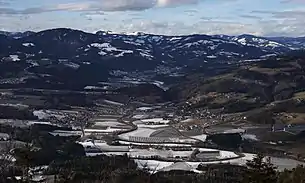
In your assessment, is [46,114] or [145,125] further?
[46,114]

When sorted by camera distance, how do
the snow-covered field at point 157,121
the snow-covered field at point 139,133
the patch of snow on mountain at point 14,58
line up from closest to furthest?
1. the snow-covered field at point 139,133
2. the snow-covered field at point 157,121
3. the patch of snow on mountain at point 14,58

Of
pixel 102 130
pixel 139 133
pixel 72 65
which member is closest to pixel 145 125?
pixel 139 133

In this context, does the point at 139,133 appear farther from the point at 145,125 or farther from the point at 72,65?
the point at 72,65

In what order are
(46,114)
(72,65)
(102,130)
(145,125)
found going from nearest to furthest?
(102,130), (145,125), (46,114), (72,65)

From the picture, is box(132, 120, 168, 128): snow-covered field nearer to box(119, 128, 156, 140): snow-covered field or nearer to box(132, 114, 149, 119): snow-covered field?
box(119, 128, 156, 140): snow-covered field

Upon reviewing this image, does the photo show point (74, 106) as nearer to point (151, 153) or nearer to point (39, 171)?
point (151, 153)

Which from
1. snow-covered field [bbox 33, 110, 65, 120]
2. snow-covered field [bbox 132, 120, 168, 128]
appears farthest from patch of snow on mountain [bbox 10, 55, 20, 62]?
snow-covered field [bbox 132, 120, 168, 128]

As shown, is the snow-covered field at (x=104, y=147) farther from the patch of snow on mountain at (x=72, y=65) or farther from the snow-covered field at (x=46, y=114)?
the patch of snow on mountain at (x=72, y=65)

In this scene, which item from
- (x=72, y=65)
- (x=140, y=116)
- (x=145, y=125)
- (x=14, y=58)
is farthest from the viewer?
(x=14, y=58)

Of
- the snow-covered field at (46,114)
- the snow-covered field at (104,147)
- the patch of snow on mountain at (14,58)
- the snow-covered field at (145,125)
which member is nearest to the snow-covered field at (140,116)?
the snow-covered field at (145,125)

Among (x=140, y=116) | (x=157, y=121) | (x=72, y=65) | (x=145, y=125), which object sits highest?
(x=72, y=65)

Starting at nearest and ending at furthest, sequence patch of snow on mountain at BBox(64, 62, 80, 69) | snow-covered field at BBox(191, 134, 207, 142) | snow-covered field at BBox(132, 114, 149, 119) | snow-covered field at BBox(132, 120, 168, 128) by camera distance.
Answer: snow-covered field at BBox(191, 134, 207, 142)
snow-covered field at BBox(132, 120, 168, 128)
snow-covered field at BBox(132, 114, 149, 119)
patch of snow on mountain at BBox(64, 62, 80, 69)
